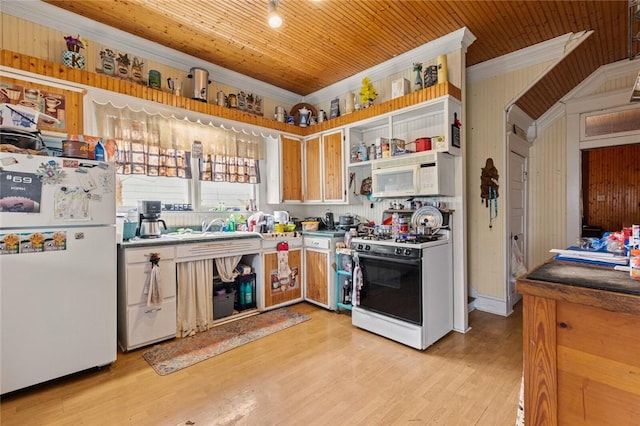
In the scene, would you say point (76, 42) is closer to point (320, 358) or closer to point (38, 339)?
point (38, 339)

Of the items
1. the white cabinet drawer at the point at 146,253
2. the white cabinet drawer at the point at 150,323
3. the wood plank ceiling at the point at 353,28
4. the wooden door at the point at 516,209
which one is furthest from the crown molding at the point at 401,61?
the white cabinet drawer at the point at 150,323

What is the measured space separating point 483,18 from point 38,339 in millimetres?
4432

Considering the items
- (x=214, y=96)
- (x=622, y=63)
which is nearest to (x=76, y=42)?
(x=214, y=96)

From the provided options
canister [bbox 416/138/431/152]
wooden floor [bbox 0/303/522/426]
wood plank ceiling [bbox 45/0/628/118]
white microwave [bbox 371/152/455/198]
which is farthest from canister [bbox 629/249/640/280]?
wood plank ceiling [bbox 45/0/628/118]

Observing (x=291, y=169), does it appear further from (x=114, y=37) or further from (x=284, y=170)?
(x=114, y=37)

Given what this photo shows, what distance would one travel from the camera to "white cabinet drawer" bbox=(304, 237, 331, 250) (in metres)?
3.57

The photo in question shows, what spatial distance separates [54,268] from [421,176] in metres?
3.14

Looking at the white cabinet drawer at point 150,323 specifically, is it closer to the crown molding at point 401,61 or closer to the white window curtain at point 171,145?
the white window curtain at point 171,145

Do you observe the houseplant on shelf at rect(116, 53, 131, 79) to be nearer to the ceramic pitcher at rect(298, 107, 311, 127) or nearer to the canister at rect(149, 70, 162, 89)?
the canister at rect(149, 70, 162, 89)

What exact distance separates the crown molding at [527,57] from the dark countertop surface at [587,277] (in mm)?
2896

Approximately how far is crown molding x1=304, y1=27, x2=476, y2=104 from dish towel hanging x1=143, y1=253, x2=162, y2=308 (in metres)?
3.20

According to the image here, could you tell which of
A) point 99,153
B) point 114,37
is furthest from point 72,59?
point 99,153

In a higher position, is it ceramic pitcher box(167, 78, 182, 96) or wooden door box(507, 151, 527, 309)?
ceramic pitcher box(167, 78, 182, 96)

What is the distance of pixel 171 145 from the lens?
3.20 meters
